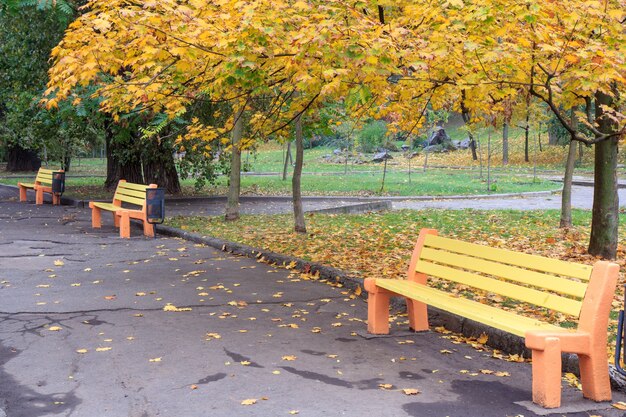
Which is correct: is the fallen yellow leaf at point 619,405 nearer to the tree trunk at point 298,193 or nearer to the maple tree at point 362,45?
the maple tree at point 362,45

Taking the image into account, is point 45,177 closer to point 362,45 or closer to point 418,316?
point 362,45

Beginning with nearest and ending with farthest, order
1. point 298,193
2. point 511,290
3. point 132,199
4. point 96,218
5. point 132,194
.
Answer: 1. point 511,290
2. point 298,193
3. point 132,199
4. point 132,194
5. point 96,218

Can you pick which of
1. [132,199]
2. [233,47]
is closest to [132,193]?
[132,199]

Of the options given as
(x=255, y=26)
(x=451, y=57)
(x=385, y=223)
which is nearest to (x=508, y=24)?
(x=451, y=57)

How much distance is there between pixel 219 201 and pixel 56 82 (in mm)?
13489

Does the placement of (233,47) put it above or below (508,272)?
above

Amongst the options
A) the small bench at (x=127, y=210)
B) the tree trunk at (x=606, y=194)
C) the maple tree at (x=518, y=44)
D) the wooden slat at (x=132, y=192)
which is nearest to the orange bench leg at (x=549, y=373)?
the maple tree at (x=518, y=44)

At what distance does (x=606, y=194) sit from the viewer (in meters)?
10.1

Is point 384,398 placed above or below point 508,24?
below

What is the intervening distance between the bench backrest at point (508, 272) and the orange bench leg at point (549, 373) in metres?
0.32

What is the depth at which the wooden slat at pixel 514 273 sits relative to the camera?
199 inches

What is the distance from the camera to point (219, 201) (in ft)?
73.4

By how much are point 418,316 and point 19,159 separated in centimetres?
3994

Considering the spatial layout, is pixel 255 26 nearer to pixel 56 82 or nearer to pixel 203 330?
pixel 203 330
